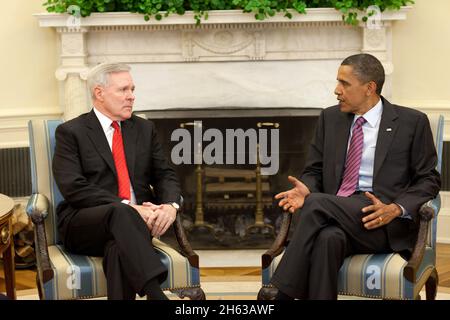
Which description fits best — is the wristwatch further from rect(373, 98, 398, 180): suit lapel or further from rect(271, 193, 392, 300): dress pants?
rect(373, 98, 398, 180): suit lapel

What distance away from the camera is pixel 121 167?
3941 millimetres

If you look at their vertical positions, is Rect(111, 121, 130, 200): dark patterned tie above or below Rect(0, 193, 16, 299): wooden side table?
above

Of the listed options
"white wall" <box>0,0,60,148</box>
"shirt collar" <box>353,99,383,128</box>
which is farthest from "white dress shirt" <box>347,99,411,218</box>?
"white wall" <box>0,0,60,148</box>

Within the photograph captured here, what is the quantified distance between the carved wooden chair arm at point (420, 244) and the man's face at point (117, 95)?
1.40m

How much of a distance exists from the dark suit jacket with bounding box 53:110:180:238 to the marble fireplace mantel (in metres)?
1.78

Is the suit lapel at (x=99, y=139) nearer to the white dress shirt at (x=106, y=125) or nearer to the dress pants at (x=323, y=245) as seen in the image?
the white dress shirt at (x=106, y=125)

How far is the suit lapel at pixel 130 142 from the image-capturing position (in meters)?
3.95

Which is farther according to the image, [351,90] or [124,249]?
[351,90]

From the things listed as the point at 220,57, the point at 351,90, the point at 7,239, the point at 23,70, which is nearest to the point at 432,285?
the point at 351,90

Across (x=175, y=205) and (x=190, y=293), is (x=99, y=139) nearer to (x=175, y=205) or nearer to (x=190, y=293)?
(x=175, y=205)

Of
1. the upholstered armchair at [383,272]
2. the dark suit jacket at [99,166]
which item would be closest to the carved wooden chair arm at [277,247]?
the upholstered armchair at [383,272]

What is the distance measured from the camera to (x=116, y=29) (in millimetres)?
5730

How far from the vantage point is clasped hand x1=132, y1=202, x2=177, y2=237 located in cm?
373

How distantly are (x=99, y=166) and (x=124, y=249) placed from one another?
0.51 meters
